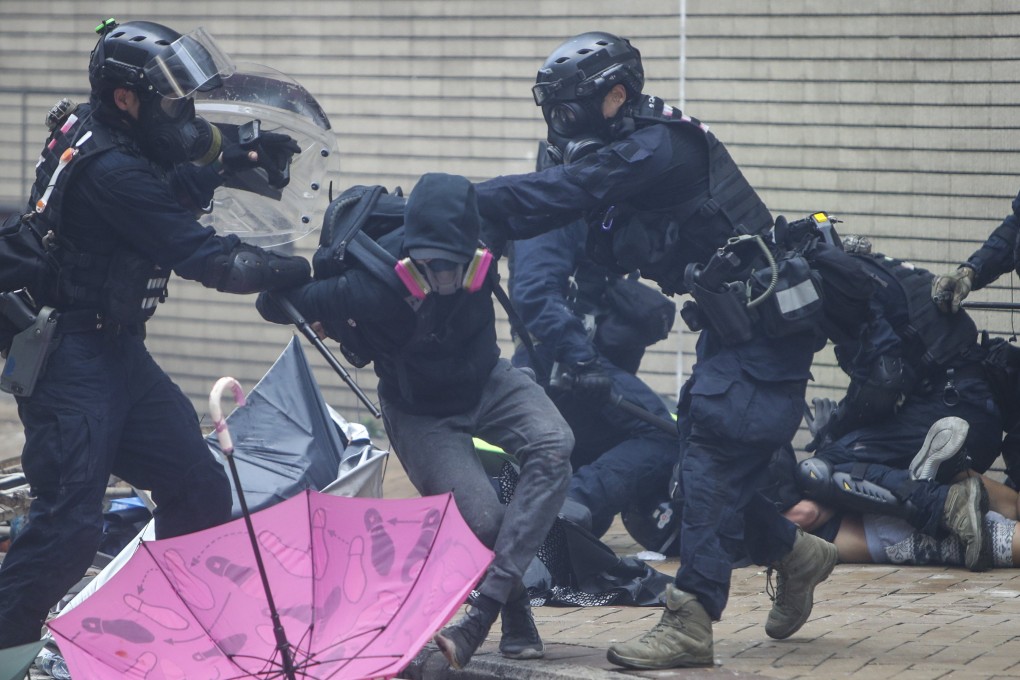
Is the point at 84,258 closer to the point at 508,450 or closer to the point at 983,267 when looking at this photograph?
the point at 508,450

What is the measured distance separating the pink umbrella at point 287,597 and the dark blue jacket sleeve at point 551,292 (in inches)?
108

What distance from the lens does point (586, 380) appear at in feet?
21.6

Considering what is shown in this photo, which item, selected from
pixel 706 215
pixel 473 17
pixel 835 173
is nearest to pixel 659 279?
pixel 706 215

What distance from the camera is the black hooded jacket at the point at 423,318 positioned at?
455 cm

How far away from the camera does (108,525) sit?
6480 mm

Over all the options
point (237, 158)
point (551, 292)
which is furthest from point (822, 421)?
point (237, 158)

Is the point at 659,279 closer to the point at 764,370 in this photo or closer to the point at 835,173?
the point at 764,370

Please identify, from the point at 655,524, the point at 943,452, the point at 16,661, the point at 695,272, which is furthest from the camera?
the point at 655,524

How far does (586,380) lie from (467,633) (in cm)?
230

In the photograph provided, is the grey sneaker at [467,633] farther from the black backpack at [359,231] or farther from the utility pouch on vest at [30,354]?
the utility pouch on vest at [30,354]

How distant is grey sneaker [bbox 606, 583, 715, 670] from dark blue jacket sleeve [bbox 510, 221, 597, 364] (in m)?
2.21

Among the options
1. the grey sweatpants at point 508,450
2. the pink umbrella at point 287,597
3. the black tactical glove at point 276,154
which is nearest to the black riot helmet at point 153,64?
the black tactical glove at point 276,154

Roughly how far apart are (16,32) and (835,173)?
690 centimetres

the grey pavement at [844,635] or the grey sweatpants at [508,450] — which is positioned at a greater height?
the grey sweatpants at [508,450]
